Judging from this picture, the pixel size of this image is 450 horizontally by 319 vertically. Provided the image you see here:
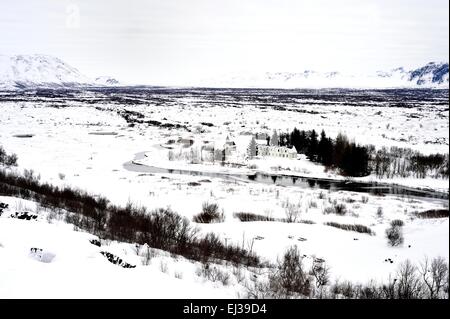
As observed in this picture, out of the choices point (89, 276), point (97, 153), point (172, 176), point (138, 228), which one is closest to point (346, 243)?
point (138, 228)

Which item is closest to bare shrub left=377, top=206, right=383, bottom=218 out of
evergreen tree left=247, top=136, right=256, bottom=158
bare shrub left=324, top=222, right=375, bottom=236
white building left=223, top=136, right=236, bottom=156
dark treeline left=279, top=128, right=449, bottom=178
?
bare shrub left=324, top=222, right=375, bottom=236

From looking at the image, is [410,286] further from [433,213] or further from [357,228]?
[433,213]

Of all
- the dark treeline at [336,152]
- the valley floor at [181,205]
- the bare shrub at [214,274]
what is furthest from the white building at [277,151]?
the bare shrub at [214,274]

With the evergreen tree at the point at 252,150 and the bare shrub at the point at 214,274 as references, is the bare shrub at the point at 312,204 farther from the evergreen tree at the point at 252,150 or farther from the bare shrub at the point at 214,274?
the evergreen tree at the point at 252,150

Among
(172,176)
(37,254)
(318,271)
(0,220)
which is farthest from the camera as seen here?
(172,176)

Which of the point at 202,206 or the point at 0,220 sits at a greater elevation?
the point at 0,220

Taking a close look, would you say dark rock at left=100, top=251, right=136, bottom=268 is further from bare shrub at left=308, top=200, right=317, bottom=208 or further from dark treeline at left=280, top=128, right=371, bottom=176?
dark treeline at left=280, top=128, right=371, bottom=176

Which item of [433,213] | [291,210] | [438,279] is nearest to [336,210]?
[291,210]
